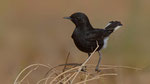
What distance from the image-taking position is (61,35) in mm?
8031

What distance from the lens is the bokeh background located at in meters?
6.03

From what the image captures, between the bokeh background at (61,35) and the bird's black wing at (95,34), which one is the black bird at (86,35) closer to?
the bird's black wing at (95,34)

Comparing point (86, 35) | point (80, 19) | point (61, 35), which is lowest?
point (61, 35)

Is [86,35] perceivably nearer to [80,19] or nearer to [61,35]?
[80,19]

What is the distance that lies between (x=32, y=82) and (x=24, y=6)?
4.07 m

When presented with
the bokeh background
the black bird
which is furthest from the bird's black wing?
the bokeh background

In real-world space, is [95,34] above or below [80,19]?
below

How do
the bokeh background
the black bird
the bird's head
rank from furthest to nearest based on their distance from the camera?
the bokeh background
the bird's head
the black bird

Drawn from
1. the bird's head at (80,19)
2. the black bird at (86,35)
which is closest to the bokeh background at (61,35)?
the black bird at (86,35)

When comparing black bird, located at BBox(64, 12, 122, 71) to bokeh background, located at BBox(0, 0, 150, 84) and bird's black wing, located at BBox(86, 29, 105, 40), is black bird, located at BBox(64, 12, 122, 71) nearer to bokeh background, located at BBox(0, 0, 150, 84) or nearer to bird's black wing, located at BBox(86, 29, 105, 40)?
bird's black wing, located at BBox(86, 29, 105, 40)

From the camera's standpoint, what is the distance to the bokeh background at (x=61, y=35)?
603 cm

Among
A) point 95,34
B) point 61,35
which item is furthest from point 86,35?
point 61,35

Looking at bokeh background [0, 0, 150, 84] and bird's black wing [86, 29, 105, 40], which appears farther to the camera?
bokeh background [0, 0, 150, 84]

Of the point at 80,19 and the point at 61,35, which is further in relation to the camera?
the point at 61,35
